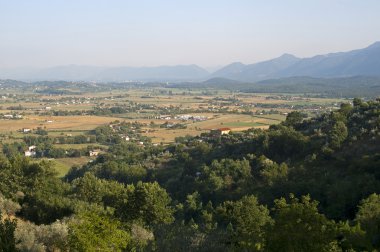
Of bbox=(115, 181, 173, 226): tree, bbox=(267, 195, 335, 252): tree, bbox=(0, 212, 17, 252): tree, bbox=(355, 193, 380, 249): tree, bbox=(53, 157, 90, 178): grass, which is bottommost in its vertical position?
bbox=(53, 157, 90, 178): grass

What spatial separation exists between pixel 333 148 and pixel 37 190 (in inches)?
910

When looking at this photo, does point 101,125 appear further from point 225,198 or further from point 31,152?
point 225,198

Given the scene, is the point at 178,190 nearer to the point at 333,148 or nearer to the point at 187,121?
the point at 333,148

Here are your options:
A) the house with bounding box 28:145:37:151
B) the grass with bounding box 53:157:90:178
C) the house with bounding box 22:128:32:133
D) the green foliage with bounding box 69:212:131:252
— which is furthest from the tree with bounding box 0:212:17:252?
the house with bounding box 22:128:32:133

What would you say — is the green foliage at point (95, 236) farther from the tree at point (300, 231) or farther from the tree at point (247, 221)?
the tree at point (300, 231)

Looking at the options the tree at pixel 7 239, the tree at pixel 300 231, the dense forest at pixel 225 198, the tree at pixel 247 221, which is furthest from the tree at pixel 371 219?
the tree at pixel 7 239

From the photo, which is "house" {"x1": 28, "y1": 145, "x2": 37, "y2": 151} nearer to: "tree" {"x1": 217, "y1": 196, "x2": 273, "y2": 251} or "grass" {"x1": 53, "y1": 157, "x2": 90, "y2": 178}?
"grass" {"x1": 53, "y1": 157, "x2": 90, "y2": 178}

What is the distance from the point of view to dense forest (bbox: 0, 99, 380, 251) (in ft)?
53.1

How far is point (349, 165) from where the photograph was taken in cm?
3222

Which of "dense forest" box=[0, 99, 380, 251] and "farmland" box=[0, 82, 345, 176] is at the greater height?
"dense forest" box=[0, 99, 380, 251]

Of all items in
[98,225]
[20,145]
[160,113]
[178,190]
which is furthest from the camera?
[160,113]

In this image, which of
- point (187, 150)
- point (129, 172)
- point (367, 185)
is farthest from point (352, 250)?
point (187, 150)

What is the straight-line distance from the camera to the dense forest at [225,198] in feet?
53.1

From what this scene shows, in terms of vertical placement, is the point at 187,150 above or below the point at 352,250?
below
